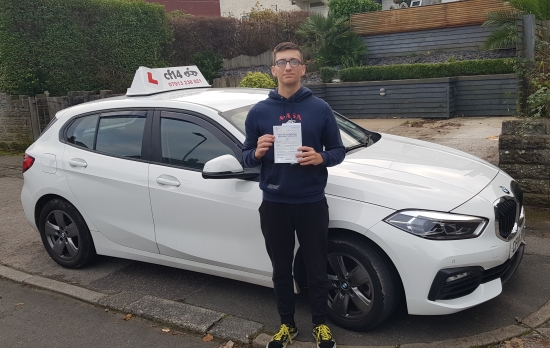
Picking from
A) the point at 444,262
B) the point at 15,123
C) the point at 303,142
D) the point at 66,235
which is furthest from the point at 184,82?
the point at 15,123

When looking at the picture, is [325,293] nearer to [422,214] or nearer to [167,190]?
[422,214]

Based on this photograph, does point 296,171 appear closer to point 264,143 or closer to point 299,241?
point 264,143

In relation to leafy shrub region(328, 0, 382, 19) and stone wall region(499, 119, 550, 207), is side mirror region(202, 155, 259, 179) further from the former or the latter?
leafy shrub region(328, 0, 382, 19)

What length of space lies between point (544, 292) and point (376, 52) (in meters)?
12.9

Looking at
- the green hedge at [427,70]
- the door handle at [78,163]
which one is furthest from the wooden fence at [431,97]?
the door handle at [78,163]

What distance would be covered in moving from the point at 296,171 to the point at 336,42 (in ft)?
44.5

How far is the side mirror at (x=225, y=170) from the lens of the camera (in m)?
3.86

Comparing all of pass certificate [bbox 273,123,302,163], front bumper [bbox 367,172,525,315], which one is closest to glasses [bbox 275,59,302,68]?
pass certificate [bbox 273,123,302,163]

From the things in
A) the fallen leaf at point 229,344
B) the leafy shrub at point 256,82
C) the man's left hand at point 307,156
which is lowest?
the fallen leaf at point 229,344

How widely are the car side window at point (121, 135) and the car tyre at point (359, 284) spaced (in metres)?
1.96

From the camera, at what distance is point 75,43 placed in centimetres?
1270

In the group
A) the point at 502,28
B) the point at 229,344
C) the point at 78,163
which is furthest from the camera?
the point at 502,28

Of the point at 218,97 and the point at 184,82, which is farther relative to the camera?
the point at 184,82

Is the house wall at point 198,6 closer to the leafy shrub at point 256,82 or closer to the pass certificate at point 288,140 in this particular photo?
the leafy shrub at point 256,82
